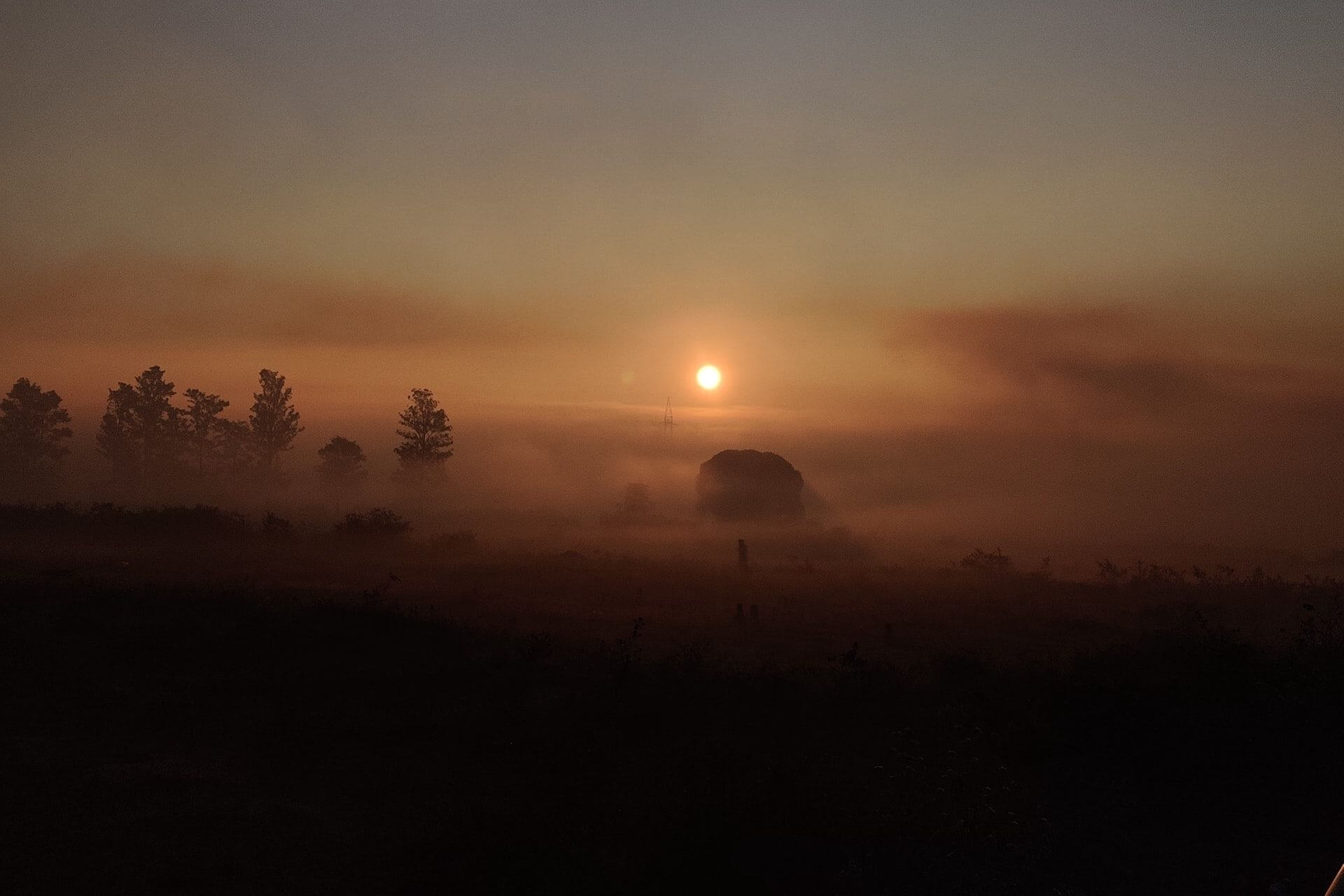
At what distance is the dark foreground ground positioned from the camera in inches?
315

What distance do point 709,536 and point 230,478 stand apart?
45.7 m

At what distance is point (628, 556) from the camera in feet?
120

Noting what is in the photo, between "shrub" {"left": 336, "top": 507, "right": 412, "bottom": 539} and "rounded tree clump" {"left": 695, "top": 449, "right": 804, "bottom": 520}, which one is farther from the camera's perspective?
"rounded tree clump" {"left": 695, "top": 449, "right": 804, "bottom": 520}

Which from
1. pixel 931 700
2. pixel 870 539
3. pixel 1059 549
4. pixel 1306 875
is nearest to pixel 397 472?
pixel 870 539

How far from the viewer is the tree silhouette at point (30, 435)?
6825 cm

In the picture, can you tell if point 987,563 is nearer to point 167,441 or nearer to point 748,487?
point 748,487

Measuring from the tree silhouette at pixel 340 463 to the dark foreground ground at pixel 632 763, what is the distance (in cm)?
6526

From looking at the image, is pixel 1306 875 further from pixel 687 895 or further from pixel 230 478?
pixel 230 478

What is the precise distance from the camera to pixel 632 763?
33.8ft

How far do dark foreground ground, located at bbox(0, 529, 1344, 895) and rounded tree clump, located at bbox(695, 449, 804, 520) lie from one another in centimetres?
5061

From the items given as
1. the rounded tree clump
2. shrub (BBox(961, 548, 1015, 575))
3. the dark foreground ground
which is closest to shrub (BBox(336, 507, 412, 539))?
the dark foreground ground

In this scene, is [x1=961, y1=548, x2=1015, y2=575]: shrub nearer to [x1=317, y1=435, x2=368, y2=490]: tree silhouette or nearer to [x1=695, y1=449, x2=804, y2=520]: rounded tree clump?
[x1=695, y1=449, x2=804, y2=520]: rounded tree clump

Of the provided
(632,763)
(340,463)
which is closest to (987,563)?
(632,763)

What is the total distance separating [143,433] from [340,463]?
1583 cm
